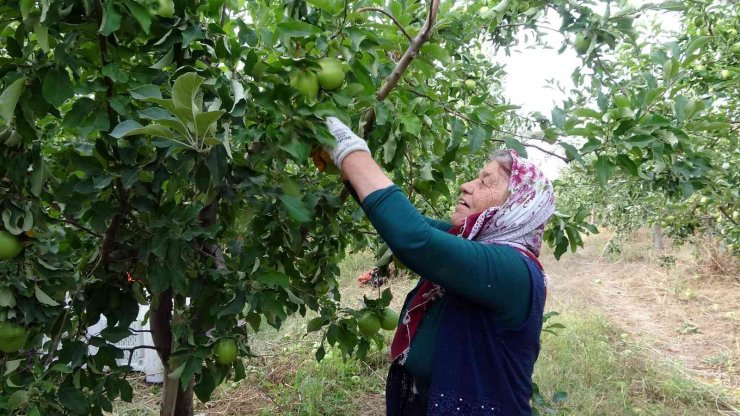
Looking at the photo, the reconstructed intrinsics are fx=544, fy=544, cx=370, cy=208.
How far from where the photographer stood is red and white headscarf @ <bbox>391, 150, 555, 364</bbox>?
4.66 ft

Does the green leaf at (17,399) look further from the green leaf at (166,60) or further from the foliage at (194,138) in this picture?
the green leaf at (166,60)

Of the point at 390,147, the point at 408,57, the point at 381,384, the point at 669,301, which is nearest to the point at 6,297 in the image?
the point at 390,147

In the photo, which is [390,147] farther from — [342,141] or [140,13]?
[140,13]

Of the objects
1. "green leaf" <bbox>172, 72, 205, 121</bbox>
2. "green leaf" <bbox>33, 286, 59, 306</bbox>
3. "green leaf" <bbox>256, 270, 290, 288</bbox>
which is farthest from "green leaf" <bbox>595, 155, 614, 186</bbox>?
"green leaf" <bbox>33, 286, 59, 306</bbox>

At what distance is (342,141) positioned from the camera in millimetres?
1218

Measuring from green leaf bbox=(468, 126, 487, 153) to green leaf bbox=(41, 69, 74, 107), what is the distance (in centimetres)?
86

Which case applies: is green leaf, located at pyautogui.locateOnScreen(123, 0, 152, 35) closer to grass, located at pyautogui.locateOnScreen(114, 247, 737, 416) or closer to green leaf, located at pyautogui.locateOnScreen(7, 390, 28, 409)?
green leaf, located at pyautogui.locateOnScreen(7, 390, 28, 409)

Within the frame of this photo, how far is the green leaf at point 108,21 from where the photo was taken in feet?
3.19

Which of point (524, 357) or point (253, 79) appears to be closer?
point (253, 79)

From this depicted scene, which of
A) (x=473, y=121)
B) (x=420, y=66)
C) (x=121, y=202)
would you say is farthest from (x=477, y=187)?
(x=121, y=202)

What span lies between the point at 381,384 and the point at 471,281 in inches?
107

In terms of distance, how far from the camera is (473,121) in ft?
4.46

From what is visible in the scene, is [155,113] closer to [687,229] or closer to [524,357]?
[524,357]

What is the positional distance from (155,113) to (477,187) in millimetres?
957
